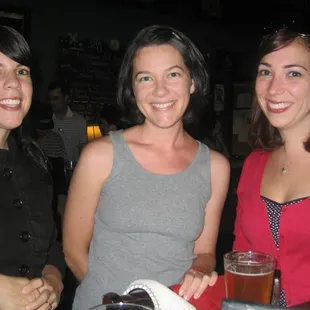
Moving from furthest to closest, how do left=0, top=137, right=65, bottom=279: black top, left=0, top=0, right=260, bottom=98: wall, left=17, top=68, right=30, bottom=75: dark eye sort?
1. left=0, top=0, right=260, bottom=98: wall
2. left=17, top=68, right=30, bottom=75: dark eye
3. left=0, top=137, right=65, bottom=279: black top

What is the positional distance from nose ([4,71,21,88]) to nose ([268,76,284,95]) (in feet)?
3.09

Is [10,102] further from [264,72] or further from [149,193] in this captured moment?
[264,72]

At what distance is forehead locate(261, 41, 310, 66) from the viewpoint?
69.5 inches

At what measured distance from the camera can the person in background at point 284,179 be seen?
1.65m

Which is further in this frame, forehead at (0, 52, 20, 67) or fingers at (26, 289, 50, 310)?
forehead at (0, 52, 20, 67)

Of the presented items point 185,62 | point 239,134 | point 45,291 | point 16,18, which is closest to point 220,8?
point 239,134

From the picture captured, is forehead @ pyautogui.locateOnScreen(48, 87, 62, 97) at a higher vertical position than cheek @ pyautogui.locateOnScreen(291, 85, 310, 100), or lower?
lower

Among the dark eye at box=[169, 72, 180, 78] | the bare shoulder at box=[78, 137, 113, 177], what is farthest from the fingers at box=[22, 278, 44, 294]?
the dark eye at box=[169, 72, 180, 78]

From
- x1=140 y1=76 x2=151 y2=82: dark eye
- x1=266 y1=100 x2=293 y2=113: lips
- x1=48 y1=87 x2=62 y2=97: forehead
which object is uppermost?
x1=140 y1=76 x2=151 y2=82: dark eye

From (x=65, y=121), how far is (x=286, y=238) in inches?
182

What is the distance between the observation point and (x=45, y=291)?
1.51m

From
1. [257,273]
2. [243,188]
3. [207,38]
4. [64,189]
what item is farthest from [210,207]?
[207,38]

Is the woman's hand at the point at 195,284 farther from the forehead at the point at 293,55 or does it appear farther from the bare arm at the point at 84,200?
the forehead at the point at 293,55

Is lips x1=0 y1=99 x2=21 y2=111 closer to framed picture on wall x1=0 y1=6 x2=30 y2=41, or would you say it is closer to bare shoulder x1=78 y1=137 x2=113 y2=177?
bare shoulder x1=78 y1=137 x2=113 y2=177
